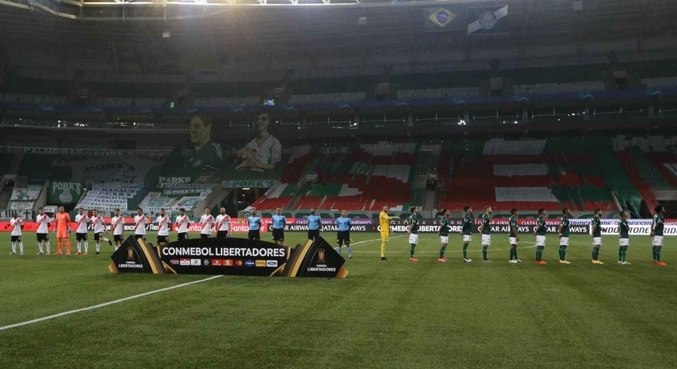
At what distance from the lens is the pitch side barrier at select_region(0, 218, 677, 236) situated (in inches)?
1651

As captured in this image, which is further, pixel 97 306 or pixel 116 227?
pixel 116 227

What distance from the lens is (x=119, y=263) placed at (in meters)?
17.5

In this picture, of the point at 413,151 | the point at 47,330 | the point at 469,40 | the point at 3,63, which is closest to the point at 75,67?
the point at 3,63

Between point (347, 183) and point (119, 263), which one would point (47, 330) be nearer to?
point (119, 263)

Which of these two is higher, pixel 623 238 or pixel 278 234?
pixel 623 238

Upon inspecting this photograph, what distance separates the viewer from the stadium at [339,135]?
2450 cm

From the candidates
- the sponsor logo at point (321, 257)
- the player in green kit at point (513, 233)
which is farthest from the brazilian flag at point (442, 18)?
the sponsor logo at point (321, 257)

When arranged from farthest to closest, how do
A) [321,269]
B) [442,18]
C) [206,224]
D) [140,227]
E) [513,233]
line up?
[442,18] → [140,227] → [206,224] → [513,233] → [321,269]

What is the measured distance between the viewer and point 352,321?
33.7 ft

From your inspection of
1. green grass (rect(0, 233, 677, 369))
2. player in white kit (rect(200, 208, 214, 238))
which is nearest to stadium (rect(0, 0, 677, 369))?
player in white kit (rect(200, 208, 214, 238))

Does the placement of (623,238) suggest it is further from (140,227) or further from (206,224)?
(140,227)

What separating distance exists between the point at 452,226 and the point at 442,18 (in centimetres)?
1804

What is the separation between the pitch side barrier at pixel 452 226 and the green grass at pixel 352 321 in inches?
1035

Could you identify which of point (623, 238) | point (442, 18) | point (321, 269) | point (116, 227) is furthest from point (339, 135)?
point (321, 269)
